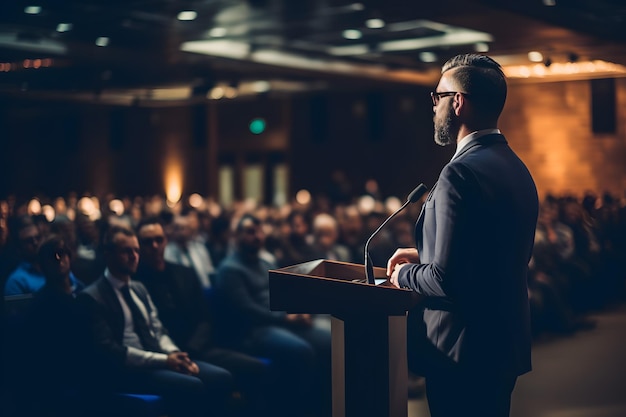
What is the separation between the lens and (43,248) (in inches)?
159

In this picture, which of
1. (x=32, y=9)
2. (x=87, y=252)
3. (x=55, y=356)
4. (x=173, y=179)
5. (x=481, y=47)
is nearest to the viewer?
(x=55, y=356)

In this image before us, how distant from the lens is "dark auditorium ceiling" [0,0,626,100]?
8.86 metres

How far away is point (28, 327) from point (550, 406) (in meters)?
3.17

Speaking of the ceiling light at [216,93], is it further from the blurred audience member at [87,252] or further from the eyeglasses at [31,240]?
the eyeglasses at [31,240]

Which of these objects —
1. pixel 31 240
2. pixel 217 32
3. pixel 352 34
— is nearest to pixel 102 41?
pixel 217 32

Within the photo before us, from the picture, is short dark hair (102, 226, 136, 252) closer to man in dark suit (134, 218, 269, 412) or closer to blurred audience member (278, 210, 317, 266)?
man in dark suit (134, 218, 269, 412)

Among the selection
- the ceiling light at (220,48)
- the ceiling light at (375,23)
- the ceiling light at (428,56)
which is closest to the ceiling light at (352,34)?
the ceiling light at (375,23)

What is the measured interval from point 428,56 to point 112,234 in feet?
31.8

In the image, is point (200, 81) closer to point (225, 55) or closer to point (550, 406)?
point (225, 55)

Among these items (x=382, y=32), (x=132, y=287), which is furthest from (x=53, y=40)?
(x=132, y=287)

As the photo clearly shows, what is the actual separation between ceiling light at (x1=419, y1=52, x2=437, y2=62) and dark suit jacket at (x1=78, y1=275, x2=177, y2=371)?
378 inches

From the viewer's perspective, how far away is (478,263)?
2.17 metres

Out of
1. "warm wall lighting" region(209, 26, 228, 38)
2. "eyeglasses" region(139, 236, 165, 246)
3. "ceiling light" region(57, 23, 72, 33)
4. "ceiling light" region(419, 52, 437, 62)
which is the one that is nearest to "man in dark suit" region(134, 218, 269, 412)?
"eyeglasses" region(139, 236, 165, 246)

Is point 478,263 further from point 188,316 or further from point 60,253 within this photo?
point 188,316
